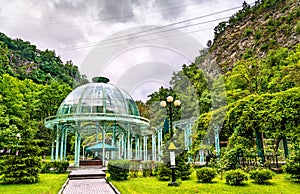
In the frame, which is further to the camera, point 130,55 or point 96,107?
point 96,107

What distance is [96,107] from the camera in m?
18.6

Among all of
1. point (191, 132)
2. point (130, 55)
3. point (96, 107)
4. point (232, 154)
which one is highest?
point (130, 55)

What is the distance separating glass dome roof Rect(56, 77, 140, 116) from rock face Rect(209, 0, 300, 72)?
3006 cm

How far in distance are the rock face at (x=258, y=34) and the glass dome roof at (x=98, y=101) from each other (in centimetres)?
3006

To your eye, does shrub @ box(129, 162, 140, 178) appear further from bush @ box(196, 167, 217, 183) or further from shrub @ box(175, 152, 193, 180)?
bush @ box(196, 167, 217, 183)

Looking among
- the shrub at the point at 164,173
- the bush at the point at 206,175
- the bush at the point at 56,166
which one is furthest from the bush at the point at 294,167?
the bush at the point at 56,166

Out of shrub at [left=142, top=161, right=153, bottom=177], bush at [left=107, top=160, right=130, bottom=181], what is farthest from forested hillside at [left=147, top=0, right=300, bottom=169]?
bush at [left=107, top=160, right=130, bottom=181]

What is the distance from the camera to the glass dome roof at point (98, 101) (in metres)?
18.7

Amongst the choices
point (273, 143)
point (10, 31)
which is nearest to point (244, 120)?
point (273, 143)

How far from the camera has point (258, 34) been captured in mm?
45875

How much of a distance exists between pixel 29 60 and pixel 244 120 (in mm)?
67578

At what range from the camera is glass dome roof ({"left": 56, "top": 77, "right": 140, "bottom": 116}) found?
18.7 meters

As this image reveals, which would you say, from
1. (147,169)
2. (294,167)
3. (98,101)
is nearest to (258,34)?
(98,101)

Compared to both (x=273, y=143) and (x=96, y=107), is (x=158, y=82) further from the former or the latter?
(x=273, y=143)
